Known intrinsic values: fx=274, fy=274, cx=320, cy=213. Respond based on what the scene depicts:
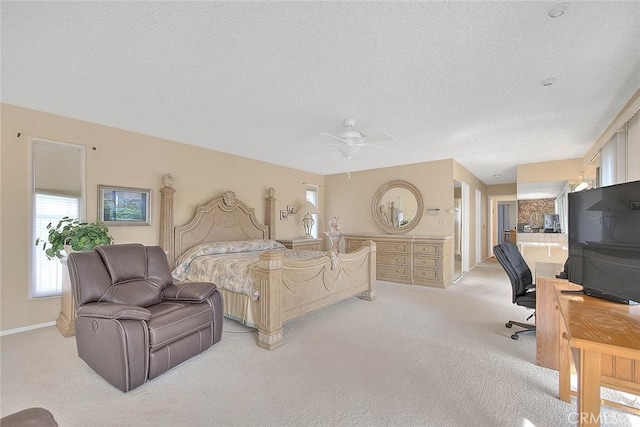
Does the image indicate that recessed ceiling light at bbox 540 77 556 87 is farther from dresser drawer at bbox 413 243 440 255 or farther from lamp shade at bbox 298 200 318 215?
lamp shade at bbox 298 200 318 215

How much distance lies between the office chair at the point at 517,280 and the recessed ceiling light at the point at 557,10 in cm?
220

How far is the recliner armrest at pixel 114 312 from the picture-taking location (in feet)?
6.63

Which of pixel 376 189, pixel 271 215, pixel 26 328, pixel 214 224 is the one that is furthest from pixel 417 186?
pixel 26 328

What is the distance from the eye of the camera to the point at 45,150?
3322mm

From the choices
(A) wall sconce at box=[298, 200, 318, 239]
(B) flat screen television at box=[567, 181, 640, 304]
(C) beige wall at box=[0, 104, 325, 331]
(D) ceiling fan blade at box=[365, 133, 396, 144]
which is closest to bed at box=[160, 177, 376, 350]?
(C) beige wall at box=[0, 104, 325, 331]

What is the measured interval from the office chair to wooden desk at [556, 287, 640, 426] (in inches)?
54.7

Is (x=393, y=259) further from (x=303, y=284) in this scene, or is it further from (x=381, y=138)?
(x=303, y=284)

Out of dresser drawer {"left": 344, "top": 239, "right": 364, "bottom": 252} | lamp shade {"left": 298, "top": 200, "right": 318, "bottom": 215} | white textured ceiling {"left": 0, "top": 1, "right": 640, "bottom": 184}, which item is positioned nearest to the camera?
white textured ceiling {"left": 0, "top": 1, "right": 640, "bottom": 184}

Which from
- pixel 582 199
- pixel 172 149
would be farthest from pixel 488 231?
pixel 172 149

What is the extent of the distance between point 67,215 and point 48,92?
1.50m

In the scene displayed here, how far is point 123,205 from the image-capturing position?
12.7 ft

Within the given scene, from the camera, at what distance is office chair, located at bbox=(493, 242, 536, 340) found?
296 centimetres

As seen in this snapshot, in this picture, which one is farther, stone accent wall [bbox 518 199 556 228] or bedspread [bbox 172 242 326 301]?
stone accent wall [bbox 518 199 556 228]

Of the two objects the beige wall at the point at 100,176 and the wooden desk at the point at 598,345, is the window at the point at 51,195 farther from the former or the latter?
the wooden desk at the point at 598,345
